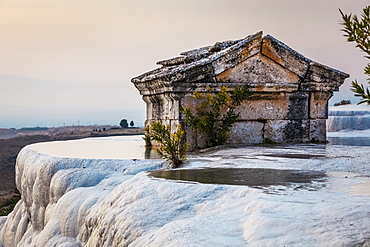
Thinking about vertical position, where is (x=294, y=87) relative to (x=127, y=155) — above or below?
above

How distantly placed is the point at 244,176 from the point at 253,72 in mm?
4504

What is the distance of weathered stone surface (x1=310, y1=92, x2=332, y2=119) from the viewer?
1068 cm

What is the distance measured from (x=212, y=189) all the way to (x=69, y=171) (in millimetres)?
3075

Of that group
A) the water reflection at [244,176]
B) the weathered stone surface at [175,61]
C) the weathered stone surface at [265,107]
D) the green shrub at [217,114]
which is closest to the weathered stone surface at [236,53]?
the green shrub at [217,114]

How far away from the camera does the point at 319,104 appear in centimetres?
1080

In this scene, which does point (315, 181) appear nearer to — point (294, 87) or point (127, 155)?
point (127, 155)

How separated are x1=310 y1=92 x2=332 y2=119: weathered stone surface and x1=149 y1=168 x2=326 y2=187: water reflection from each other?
4335 millimetres

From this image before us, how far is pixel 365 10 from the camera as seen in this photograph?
405 centimetres

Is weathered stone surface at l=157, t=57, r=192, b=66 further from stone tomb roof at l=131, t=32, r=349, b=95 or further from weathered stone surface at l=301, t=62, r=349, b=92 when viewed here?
weathered stone surface at l=301, t=62, r=349, b=92

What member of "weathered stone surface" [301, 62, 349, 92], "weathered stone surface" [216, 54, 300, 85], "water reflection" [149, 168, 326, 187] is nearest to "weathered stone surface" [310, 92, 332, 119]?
"weathered stone surface" [301, 62, 349, 92]

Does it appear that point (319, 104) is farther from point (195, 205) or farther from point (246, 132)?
point (195, 205)

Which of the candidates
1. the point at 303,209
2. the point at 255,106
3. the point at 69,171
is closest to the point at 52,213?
the point at 69,171

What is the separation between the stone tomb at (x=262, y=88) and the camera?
9852 millimetres

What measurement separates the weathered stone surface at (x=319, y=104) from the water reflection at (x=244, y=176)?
14.2 feet
